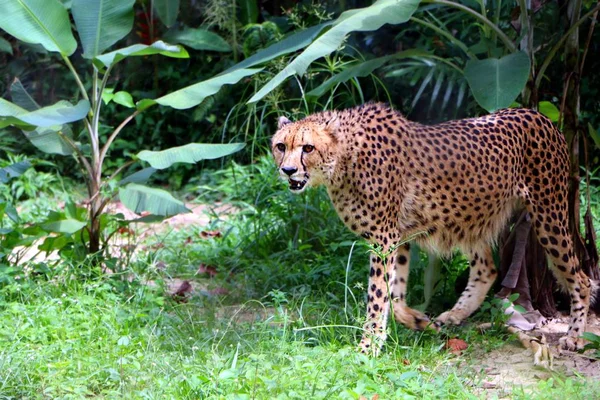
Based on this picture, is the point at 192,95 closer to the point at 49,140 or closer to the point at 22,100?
the point at 49,140

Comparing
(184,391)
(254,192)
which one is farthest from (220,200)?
(184,391)

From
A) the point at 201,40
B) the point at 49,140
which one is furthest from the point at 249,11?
the point at 49,140

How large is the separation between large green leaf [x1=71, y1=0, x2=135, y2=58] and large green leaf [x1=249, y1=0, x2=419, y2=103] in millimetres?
1602

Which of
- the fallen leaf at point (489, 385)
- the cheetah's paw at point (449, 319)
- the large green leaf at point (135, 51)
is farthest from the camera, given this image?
the large green leaf at point (135, 51)

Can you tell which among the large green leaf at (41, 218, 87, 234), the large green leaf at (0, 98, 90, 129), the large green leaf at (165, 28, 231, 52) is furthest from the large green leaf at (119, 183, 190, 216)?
the large green leaf at (165, 28, 231, 52)

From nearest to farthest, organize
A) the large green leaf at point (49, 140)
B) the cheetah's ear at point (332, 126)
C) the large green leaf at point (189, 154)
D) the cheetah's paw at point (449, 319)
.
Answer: the cheetah's ear at point (332, 126) → the cheetah's paw at point (449, 319) → the large green leaf at point (189, 154) → the large green leaf at point (49, 140)

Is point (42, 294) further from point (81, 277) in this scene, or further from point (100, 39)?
point (100, 39)

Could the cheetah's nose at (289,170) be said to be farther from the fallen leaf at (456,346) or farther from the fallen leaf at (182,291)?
the fallen leaf at (182,291)

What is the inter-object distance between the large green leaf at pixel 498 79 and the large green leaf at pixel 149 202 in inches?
79.6

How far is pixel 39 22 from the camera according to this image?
17.1ft

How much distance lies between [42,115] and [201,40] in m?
3.47

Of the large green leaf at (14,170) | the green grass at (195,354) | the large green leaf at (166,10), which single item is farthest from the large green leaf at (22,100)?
the large green leaf at (166,10)

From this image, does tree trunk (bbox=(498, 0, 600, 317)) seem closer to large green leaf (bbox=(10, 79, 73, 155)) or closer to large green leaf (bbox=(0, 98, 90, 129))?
large green leaf (bbox=(0, 98, 90, 129))

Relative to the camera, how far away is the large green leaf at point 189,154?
5250 millimetres
